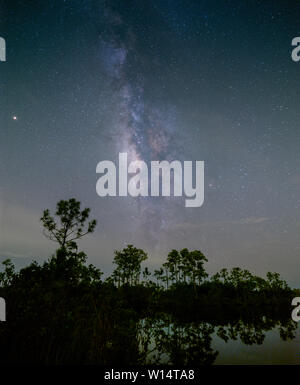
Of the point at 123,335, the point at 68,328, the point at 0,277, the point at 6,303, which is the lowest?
the point at 123,335

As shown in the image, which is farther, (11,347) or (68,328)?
(68,328)

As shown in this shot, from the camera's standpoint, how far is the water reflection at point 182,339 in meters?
4.78

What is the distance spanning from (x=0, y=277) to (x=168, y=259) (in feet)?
121

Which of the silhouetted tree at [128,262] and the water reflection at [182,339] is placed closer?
the water reflection at [182,339]

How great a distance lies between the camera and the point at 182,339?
11016mm

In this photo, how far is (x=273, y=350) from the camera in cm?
1067

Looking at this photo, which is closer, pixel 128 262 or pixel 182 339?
pixel 182 339

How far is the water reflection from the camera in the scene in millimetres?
4782

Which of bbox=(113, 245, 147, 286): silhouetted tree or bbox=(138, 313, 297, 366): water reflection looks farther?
bbox=(113, 245, 147, 286): silhouetted tree

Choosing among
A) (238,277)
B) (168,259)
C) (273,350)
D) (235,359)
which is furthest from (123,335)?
(168,259)

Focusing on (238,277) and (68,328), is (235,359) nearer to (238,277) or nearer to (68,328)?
(68,328)
